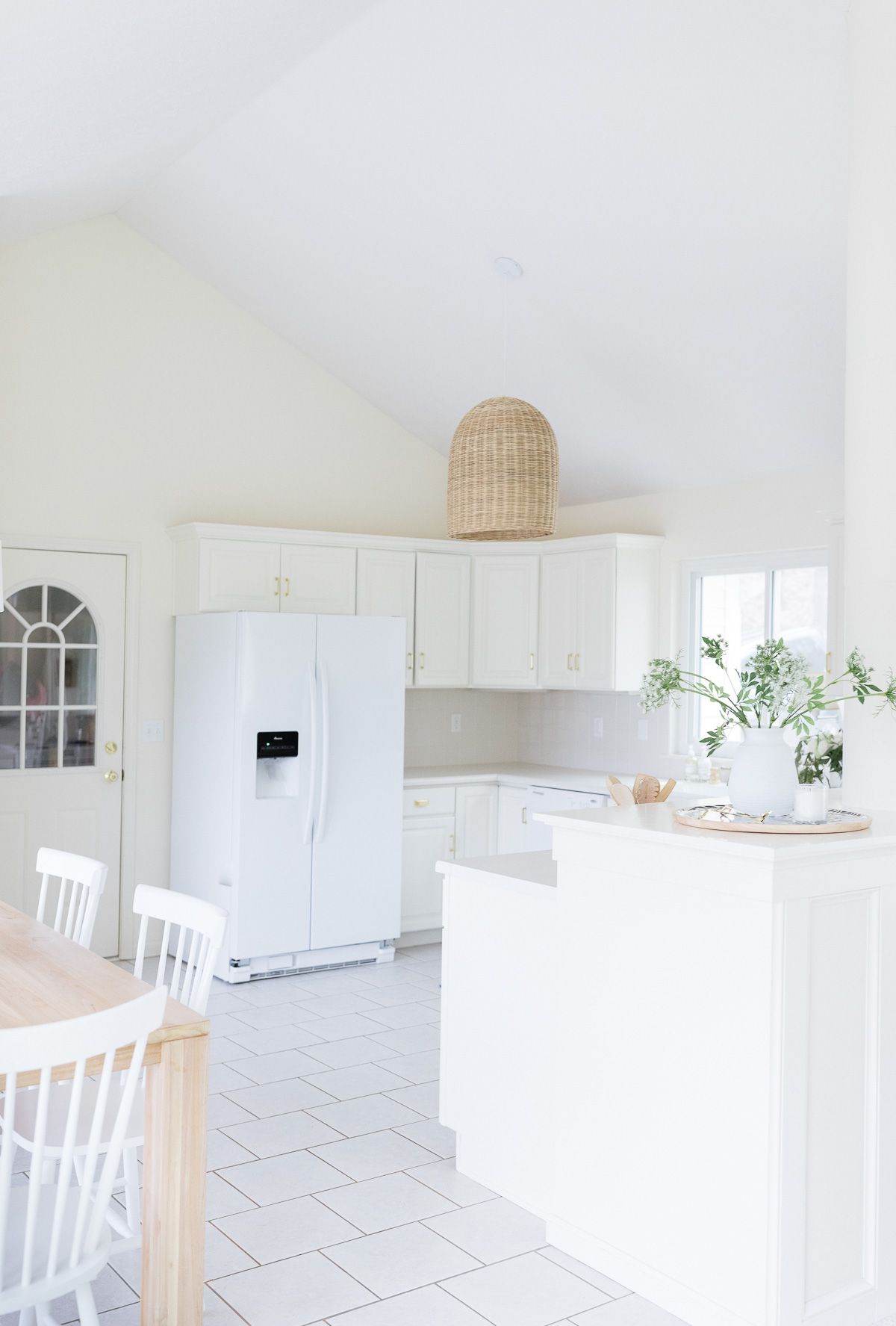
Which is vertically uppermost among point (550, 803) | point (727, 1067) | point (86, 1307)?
point (550, 803)

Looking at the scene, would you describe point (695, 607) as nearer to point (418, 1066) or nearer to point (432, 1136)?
point (418, 1066)

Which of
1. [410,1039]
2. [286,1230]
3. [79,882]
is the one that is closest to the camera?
[286,1230]

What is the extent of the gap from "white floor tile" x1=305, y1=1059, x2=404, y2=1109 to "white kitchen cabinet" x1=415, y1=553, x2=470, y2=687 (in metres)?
2.45

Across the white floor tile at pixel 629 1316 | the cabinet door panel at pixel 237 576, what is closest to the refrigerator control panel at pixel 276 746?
the cabinet door panel at pixel 237 576

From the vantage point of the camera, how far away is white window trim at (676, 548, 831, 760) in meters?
5.56

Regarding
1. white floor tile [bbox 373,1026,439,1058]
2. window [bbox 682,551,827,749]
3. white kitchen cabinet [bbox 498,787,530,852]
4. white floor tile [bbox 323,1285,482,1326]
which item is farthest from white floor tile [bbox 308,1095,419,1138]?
window [bbox 682,551,827,749]

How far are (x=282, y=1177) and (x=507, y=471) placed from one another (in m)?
2.35

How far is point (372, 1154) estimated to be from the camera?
3443 mm

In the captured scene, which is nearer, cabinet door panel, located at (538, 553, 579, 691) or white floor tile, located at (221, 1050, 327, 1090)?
white floor tile, located at (221, 1050, 327, 1090)

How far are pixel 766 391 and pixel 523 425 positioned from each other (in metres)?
1.29

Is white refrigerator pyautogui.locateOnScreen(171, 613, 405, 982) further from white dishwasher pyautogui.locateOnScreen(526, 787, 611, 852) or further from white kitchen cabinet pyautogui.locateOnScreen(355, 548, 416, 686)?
white dishwasher pyautogui.locateOnScreen(526, 787, 611, 852)

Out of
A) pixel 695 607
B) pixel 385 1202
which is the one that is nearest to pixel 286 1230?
pixel 385 1202

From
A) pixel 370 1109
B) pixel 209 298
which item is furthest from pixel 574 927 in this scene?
pixel 209 298

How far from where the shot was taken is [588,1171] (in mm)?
2791
